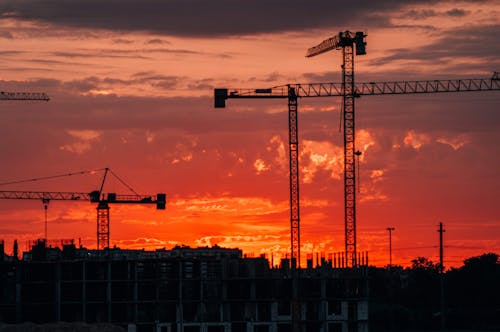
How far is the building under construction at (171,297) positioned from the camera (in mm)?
146375

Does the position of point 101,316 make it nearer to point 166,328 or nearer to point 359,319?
point 166,328

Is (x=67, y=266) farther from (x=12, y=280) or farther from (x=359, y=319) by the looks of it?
(x=359, y=319)

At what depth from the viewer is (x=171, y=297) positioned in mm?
148000

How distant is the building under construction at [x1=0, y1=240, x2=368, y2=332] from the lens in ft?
480

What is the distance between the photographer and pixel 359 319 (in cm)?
14875

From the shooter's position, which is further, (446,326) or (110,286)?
(446,326)

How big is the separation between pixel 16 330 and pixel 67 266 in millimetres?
21866

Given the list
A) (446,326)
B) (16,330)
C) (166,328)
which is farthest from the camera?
(446,326)

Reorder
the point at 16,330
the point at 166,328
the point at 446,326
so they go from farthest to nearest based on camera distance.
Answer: the point at 446,326 < the point at 166,328 < the point at 16,330

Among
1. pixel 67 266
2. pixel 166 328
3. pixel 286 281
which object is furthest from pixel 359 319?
pixel 67 266

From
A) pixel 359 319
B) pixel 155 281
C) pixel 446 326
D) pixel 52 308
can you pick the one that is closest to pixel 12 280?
pixel 52 308

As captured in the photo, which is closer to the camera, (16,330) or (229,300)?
(16,330)

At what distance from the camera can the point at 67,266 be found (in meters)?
148

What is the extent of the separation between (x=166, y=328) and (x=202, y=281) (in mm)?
7367
